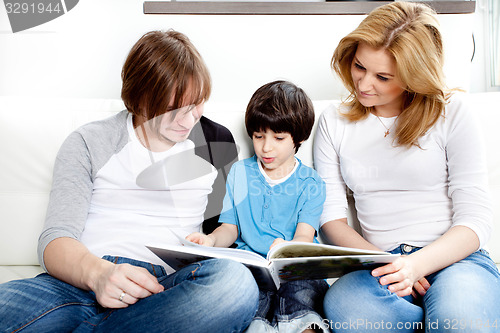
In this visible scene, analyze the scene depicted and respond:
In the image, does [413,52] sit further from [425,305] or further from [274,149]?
[425,305]

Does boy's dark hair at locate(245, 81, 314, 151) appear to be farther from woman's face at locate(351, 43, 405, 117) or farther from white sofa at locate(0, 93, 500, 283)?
white sofa at locate(0, 93, 500, 283)

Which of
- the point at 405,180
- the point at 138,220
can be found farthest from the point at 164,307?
the point at 405,180

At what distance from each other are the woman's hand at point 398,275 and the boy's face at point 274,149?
1.47 ft

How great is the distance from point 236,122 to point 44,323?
78cm

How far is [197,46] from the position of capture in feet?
5.41

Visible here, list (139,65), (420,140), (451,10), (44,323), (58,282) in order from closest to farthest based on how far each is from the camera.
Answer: (44,323)
(58,282)
(139,65)
(420,140)
(451,10)

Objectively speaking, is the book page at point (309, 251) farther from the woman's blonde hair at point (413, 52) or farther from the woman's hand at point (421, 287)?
the woman's blonde hair at point (413, 52)

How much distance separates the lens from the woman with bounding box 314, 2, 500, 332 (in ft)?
3.09

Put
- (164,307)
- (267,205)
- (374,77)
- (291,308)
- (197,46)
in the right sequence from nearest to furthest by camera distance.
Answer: (164,307), (291,308), (374,77), (267,205), (197,46)

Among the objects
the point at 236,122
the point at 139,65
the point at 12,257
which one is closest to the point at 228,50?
the point at 236,122

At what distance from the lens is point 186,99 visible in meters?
1.09

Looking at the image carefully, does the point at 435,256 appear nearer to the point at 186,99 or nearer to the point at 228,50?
the point at 186,99

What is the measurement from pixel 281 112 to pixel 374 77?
26 cm

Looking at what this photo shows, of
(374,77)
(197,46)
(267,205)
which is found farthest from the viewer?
(197,46)
